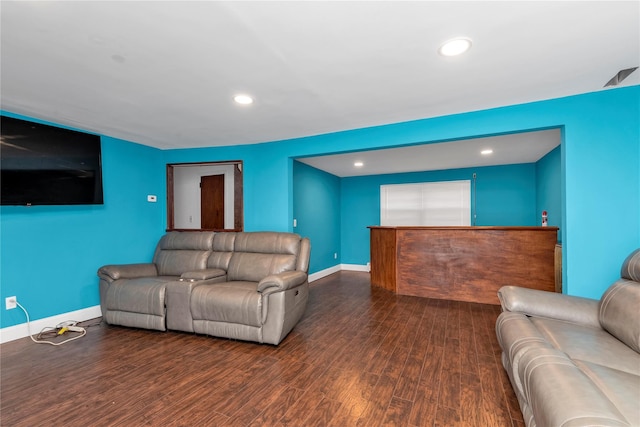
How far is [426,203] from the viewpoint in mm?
6176

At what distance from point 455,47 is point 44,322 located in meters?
4.67

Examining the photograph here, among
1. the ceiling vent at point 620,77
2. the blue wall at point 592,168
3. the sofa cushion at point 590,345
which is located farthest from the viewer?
the blue wall at point 592,168

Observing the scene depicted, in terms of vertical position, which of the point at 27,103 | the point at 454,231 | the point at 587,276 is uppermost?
the point at 27,103

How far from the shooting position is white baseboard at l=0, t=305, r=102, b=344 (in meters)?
2.81

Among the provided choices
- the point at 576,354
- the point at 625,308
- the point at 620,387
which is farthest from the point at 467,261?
the point at 620,387

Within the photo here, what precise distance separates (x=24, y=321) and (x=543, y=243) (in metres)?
6.19

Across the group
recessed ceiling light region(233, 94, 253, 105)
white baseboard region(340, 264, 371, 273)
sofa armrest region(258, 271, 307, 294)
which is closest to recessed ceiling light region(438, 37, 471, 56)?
recessed ceiling light region(233, 94, 253, 105)

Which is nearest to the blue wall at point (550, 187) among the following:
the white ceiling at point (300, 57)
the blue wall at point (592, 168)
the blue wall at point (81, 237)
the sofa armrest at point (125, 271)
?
the blue wall at point (592, 168)

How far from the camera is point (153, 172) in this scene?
434 centimetres

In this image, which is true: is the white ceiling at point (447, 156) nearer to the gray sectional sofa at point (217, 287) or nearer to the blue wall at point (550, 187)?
the blue wall at point (550, 187)

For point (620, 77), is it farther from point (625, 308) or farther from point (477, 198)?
point (477, 198)

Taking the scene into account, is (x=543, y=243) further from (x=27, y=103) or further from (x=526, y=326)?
(x=27, y=103)

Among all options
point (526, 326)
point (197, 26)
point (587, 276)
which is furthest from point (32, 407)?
point (587, 276)

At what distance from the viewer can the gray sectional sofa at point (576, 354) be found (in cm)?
96
